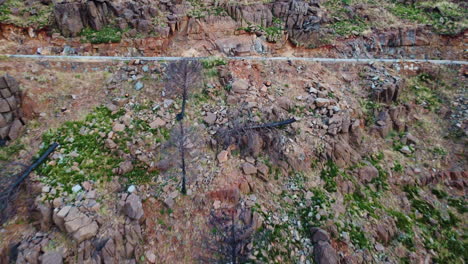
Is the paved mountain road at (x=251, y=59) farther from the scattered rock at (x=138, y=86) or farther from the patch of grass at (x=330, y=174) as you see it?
the patch of grass at (x=330, y=174)

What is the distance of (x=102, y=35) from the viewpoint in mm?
17375

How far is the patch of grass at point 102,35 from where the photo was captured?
17.2 metres

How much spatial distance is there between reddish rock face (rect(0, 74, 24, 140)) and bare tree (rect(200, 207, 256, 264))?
10.3m

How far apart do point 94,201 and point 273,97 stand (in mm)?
10251

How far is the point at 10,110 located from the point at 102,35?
295 inches

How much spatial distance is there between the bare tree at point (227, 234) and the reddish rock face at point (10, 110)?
10340 millimetres

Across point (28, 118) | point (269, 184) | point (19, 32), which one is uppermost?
point (19, 32)

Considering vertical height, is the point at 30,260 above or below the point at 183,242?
above

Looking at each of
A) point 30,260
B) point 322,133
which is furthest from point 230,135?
point 30,260

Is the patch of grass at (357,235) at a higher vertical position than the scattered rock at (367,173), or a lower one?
lower

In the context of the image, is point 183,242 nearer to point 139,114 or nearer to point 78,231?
point 78,231

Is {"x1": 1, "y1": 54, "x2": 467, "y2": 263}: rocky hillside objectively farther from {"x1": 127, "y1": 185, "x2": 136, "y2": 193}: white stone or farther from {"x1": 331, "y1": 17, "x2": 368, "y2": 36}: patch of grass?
{"x1": 331, "y1": 17, "x2": 368, "y2": 36}: patch of grass

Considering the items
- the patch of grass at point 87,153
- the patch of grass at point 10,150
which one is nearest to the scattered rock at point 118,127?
the patch of grass at point 87,153

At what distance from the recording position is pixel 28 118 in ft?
43.1
